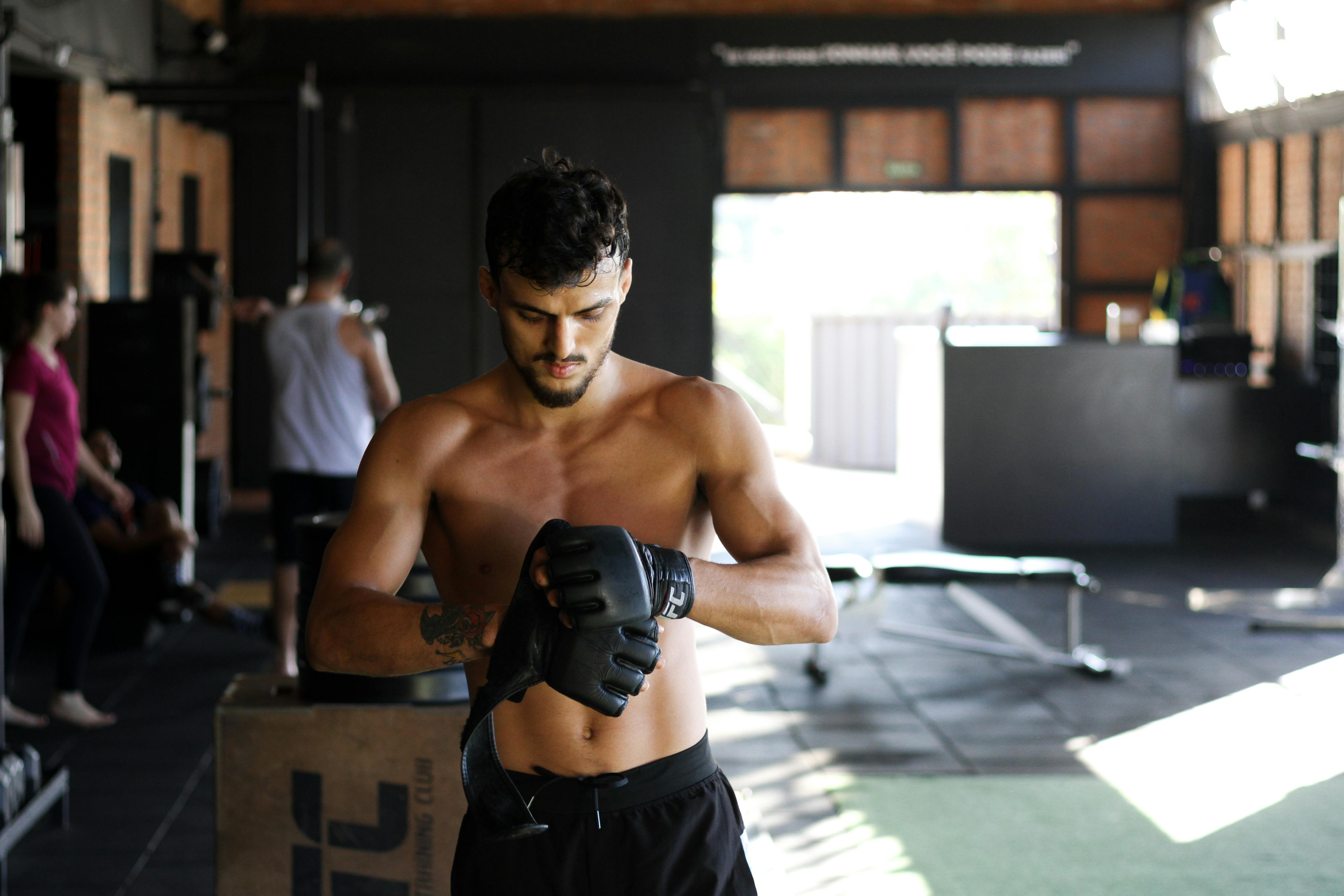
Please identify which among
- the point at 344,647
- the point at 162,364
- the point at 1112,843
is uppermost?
the point at 162,364

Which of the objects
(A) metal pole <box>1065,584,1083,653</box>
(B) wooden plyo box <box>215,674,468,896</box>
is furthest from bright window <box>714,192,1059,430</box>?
(B) wooden plyo box <box>215,674,468,896</box>

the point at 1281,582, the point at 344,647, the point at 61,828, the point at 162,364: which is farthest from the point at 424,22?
the point at 344,647

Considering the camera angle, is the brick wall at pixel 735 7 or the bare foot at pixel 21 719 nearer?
the bare foot at pixel 21 719

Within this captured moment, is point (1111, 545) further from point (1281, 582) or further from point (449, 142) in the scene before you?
point (449, 142)

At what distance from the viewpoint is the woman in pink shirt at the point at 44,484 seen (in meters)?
4.41

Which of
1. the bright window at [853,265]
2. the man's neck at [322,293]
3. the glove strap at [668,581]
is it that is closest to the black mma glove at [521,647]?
the glove strap at [668,581]

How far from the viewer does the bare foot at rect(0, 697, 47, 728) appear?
15.6ft

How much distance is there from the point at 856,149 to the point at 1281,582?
507 centimetres

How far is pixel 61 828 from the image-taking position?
12.9ft

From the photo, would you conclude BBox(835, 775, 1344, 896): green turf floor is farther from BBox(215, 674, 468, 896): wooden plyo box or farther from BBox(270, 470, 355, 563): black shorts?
BBox(270, 470, 355, 563): black shorts

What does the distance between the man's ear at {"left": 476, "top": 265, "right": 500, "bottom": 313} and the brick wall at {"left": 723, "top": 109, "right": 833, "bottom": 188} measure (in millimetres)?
9461

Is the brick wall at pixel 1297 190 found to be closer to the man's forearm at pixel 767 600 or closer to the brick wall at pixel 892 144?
the brick wall at pixel 892 144

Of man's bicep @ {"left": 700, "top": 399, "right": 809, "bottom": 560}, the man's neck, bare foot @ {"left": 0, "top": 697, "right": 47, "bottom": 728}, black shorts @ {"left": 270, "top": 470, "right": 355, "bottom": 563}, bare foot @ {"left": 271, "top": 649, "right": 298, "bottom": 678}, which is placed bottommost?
bare foot @ {"left": 0, "top": 697, "right": 47, "bottom": 728}

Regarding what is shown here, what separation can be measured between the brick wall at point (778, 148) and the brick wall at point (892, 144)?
190 mm
